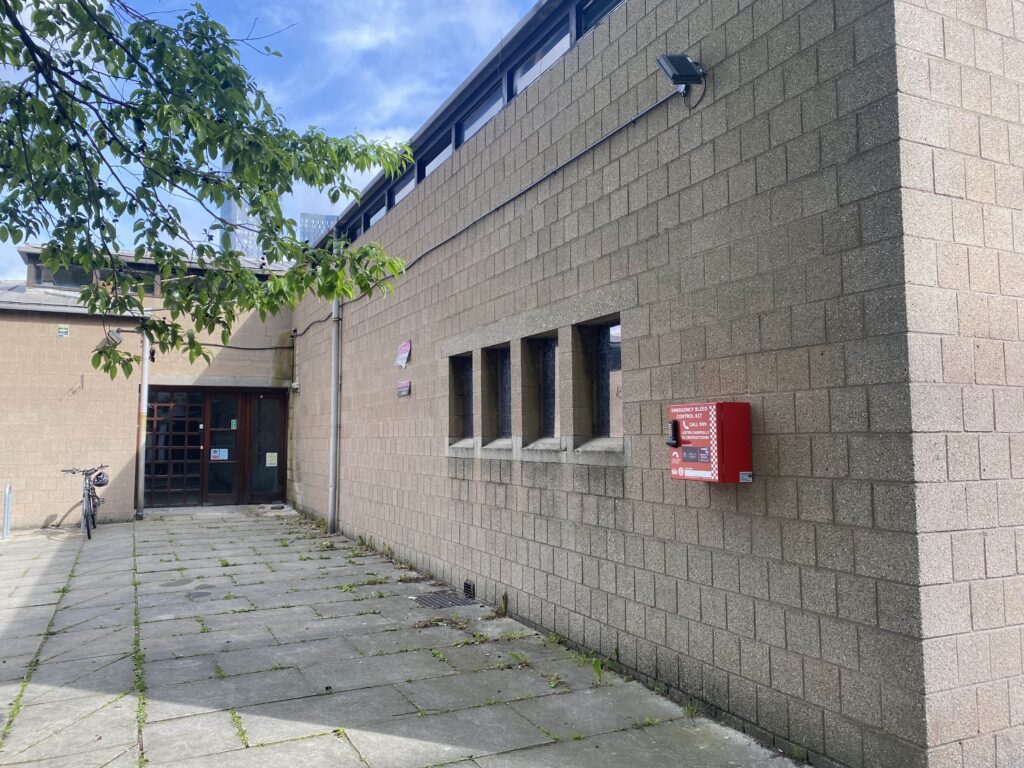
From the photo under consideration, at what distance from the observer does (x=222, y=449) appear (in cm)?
1413

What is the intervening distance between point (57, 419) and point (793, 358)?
1218 centimetres

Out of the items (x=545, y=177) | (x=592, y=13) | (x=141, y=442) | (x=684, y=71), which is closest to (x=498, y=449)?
(x=545, y=177)

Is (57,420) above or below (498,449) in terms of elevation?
above

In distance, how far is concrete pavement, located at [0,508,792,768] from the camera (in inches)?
143

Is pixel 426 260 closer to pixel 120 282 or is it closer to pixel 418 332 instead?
pixel 418 332

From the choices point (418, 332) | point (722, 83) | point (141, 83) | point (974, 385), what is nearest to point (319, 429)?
point (418, 332)

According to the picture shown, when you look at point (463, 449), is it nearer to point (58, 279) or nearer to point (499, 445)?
point (499, 445)

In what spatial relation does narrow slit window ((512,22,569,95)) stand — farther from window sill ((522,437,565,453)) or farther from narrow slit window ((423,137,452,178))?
window sill ((522,437,565,453))

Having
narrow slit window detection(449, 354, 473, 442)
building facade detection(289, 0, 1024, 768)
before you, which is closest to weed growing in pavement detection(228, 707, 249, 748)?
building facade detection(289, 0, 1024, 768)

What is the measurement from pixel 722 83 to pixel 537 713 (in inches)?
142

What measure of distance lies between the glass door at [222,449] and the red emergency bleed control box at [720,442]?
471 inches

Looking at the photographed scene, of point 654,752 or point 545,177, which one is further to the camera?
point 545,177

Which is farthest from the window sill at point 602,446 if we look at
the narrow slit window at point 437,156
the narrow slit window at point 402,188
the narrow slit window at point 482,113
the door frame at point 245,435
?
the door frame at point 245,435

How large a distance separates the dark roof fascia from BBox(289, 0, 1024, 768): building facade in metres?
0.10
